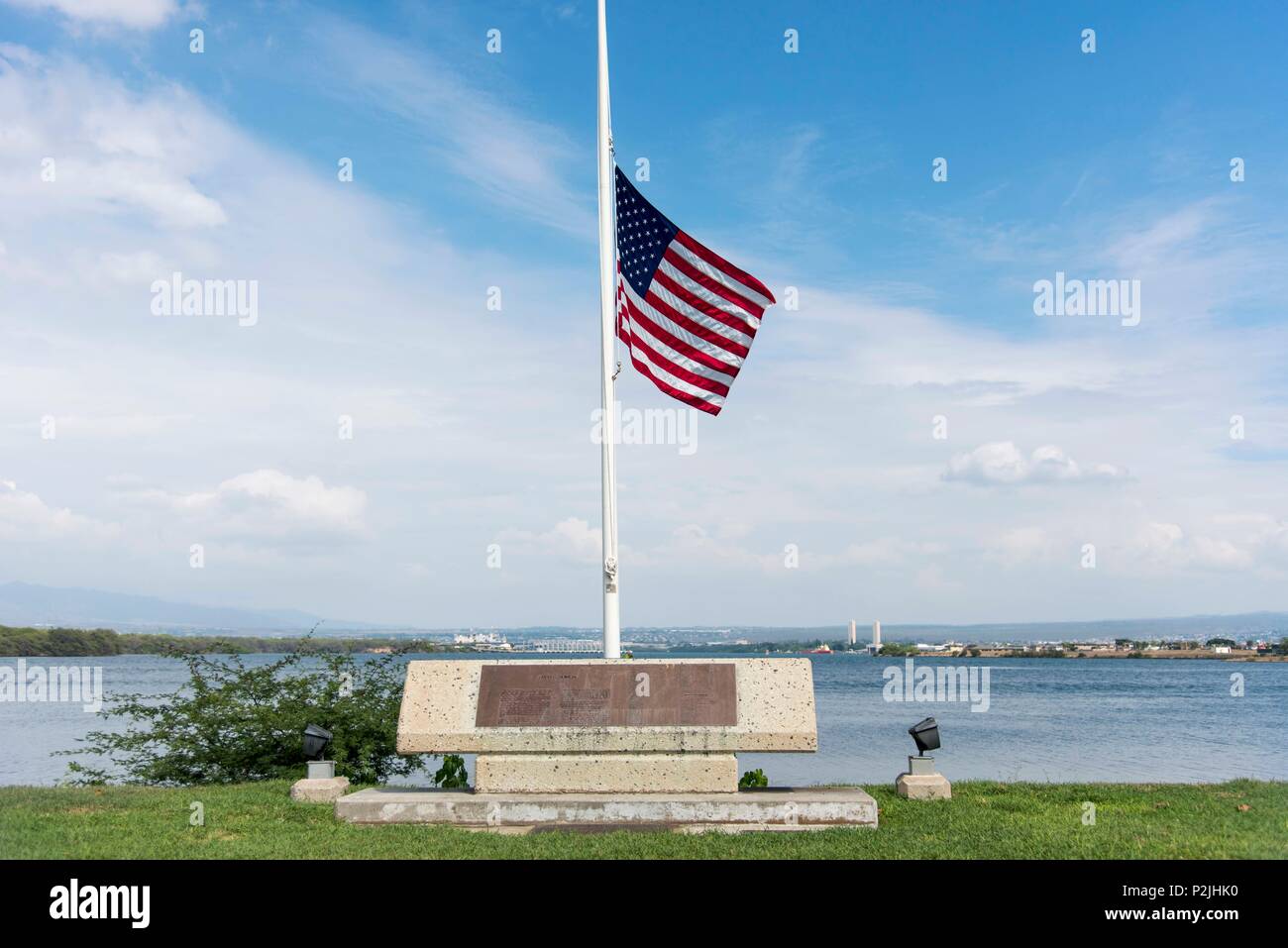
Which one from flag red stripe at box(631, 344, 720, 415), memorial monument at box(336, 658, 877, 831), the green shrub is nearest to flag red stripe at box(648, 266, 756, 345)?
flag red stripe at box(631, 344, 720, 415)

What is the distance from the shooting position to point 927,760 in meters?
11.5

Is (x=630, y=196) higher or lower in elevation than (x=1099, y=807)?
higher

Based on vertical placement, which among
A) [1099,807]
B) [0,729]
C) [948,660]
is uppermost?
[1099,807]

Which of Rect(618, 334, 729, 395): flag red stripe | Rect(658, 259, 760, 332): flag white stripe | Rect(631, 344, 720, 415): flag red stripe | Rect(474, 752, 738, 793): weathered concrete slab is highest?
Rect(658, 259, 760, 332): flag white stripe

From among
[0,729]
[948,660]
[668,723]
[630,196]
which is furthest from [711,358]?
[948,660]

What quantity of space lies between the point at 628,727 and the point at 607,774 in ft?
1.62

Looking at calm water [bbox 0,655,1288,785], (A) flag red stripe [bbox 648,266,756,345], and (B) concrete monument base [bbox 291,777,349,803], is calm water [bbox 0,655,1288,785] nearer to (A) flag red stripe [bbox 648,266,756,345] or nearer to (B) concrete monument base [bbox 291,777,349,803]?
(B) concrete monument base [bbox 291,777,349,803]

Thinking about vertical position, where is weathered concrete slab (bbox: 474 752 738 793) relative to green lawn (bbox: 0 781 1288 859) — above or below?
above

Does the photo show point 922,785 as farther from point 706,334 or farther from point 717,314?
point 717,314

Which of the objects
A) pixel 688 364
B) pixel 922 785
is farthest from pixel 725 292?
pixel 922 785

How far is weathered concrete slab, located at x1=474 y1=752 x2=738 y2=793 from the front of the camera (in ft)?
32.2
